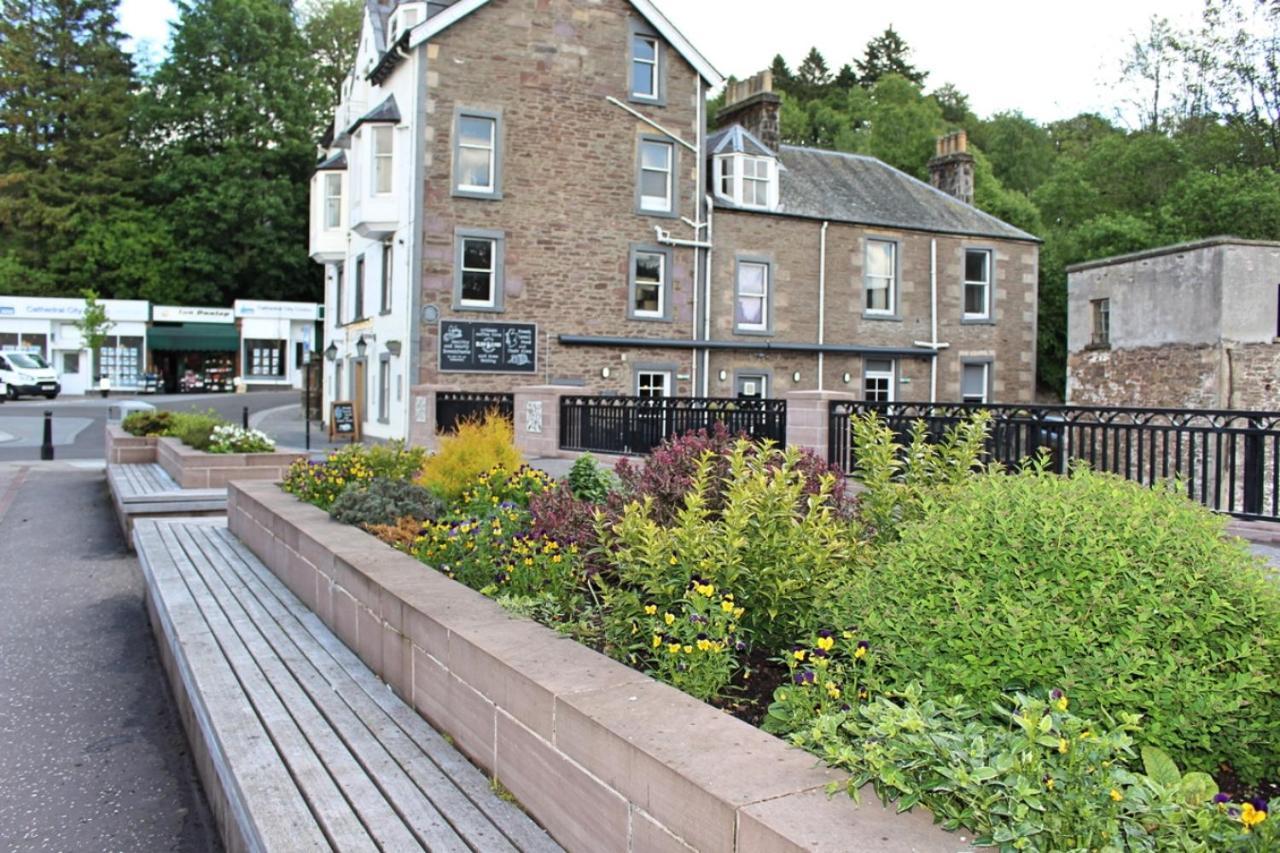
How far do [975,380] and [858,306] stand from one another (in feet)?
15.6

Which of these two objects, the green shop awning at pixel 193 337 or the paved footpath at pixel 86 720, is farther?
the green shop awning at pixel 193 337

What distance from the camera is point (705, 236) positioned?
1075 inches

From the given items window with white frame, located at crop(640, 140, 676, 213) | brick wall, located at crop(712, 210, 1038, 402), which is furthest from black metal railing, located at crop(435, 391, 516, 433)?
brick wall, located at crop(712, 210, 1038, 402)

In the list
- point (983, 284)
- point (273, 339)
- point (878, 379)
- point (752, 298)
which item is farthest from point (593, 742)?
point (273, 339)

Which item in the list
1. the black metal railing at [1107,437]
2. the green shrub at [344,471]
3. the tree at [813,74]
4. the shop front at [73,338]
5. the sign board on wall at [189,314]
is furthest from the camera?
the tree at [813,74]

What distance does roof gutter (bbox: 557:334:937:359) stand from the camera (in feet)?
83.3

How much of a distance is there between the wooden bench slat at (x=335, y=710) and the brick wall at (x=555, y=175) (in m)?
17.0

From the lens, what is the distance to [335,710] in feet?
15.3

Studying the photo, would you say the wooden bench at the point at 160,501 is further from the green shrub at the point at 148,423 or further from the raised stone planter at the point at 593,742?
the raised stone planter at the point at 593,742

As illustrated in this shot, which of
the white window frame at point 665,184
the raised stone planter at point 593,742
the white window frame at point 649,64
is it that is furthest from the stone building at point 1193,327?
the raised stone planter at point 593,742

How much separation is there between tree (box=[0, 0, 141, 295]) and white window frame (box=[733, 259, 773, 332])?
149 ft

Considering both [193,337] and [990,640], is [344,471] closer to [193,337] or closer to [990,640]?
[990,640]

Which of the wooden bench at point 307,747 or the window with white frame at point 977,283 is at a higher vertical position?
the window with white frame at point 977,283

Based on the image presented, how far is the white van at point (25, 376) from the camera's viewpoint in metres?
46.9
